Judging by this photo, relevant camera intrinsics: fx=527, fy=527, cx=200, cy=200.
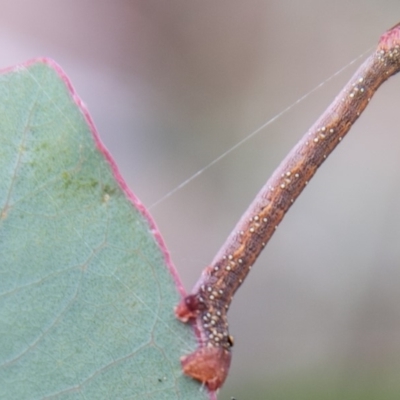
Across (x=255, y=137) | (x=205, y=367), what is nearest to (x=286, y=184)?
(x=205, y=367)

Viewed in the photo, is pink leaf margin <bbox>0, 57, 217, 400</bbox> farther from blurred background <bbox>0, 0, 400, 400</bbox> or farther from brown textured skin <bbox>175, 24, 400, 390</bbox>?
blurred background <bbox>0, 0, 400, 400</bbox>

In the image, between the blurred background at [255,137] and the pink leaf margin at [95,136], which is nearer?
the pink leaf margin at [95,136]

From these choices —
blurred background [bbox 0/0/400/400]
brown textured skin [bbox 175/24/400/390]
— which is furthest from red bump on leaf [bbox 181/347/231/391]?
blurred background [bbox 0/0/400/400]

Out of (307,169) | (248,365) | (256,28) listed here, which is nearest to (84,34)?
(256,28)

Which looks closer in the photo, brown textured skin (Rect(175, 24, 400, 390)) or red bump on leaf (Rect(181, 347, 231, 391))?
red bump on leaf (Rect(181, 347, 231, 391))

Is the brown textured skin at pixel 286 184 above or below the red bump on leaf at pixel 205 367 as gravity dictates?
above

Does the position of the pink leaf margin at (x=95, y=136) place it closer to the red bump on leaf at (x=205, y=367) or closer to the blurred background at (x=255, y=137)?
the red bump on leaf at (x=205, y=367)

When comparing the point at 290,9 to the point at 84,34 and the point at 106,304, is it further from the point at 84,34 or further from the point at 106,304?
the point at 106,304

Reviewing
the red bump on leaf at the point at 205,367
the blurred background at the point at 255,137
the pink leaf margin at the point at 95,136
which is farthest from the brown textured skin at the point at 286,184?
the blurred background at the point at 255,137

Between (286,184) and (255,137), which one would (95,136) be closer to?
(286,184)
